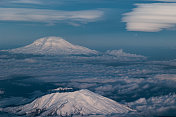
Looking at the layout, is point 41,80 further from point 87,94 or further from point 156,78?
point 87,94

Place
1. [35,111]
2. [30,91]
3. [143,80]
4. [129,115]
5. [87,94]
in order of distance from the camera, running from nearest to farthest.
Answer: [129,115], [35,111], [87,94], [30,91], [143,80]

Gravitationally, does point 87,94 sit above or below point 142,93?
above

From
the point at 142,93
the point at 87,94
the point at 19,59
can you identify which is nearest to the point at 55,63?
the point at 19,59

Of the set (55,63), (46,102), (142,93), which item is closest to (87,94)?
(46,102)

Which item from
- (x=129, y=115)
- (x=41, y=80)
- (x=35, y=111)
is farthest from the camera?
(x=41, y=80)

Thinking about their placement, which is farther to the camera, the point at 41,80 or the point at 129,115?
the point at 41,80

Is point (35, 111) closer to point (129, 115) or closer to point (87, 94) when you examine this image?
point (87, 94)
